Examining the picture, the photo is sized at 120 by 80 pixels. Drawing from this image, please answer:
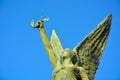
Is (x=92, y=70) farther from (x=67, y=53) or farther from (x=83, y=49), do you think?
(x=67, y=53)

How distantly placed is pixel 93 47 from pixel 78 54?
885mm

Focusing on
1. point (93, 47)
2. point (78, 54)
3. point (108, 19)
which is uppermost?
point (108, 19)

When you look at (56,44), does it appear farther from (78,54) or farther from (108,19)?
(108,19)

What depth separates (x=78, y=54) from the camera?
1562 centimetres

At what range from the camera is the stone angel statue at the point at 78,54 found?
13484 mm

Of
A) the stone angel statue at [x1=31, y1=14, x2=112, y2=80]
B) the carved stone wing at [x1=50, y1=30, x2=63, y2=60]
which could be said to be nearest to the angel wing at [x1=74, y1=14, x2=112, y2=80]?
the stone angel statue at [x1=31, y1=14, x2=112, y2=80]

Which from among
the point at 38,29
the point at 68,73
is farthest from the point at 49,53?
the point at 68,73

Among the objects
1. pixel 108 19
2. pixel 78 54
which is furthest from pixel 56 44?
pixel 108 19

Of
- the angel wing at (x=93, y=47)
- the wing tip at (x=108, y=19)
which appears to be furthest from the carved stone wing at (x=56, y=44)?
the wing tip at (x=108, y=19)

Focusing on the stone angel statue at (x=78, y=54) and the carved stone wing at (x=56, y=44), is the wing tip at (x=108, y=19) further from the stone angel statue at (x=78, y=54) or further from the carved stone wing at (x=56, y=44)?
the carved stone wing at (x=56, y=44)

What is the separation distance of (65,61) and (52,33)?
350cm

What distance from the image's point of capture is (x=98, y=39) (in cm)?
1645

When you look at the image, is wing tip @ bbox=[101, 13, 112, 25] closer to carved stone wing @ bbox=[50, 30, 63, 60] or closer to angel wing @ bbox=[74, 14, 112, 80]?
angel wing @ bbox=[74, 14, 112, 80]

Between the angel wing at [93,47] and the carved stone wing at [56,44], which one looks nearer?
the angel wing at [93,47]
